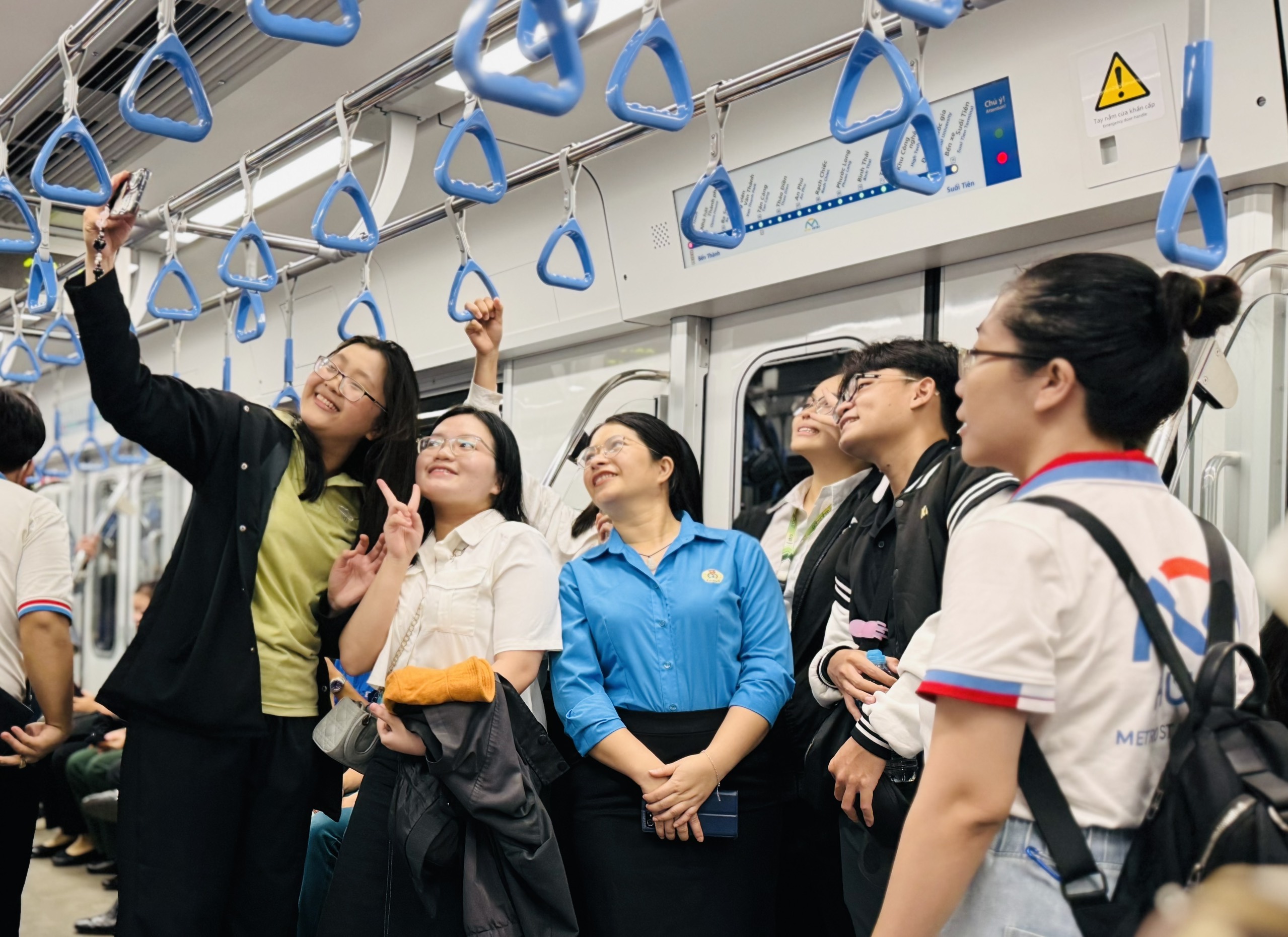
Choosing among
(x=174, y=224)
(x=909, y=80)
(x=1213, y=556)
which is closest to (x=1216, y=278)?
(x=1213, y=556)

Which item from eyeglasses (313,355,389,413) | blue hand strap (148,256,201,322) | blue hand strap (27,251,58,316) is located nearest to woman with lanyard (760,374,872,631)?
eyeglasses (313,355,389,413)

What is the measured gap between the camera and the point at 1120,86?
9.73 ft

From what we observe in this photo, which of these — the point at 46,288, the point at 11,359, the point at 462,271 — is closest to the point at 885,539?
the point at 462,271

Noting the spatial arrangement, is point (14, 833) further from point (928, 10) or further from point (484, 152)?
point (928, 10)

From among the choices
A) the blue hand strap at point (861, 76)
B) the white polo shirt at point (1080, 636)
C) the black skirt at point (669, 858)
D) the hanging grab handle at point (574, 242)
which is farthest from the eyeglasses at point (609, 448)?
the white polo shirt at point (1080, 636)

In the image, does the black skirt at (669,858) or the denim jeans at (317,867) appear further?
the denim jeans at (317,867)

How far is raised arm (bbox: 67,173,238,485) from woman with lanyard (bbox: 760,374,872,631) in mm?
1637

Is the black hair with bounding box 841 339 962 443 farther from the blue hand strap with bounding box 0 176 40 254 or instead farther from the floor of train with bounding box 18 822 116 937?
the floor of train with bounding box 18 822 116 937

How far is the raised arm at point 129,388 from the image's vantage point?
2.40 metres

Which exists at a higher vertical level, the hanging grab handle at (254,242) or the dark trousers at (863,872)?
the hanging grab handle at (254,242)

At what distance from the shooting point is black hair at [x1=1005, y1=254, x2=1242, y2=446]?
58.7 inches

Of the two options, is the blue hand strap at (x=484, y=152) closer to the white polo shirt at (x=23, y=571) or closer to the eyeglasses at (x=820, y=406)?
the eyeglasses at (x=820, y=406)

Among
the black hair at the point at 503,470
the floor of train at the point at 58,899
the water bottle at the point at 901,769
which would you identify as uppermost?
the black hair at the point at 503,470

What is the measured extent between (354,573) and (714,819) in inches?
44.5
